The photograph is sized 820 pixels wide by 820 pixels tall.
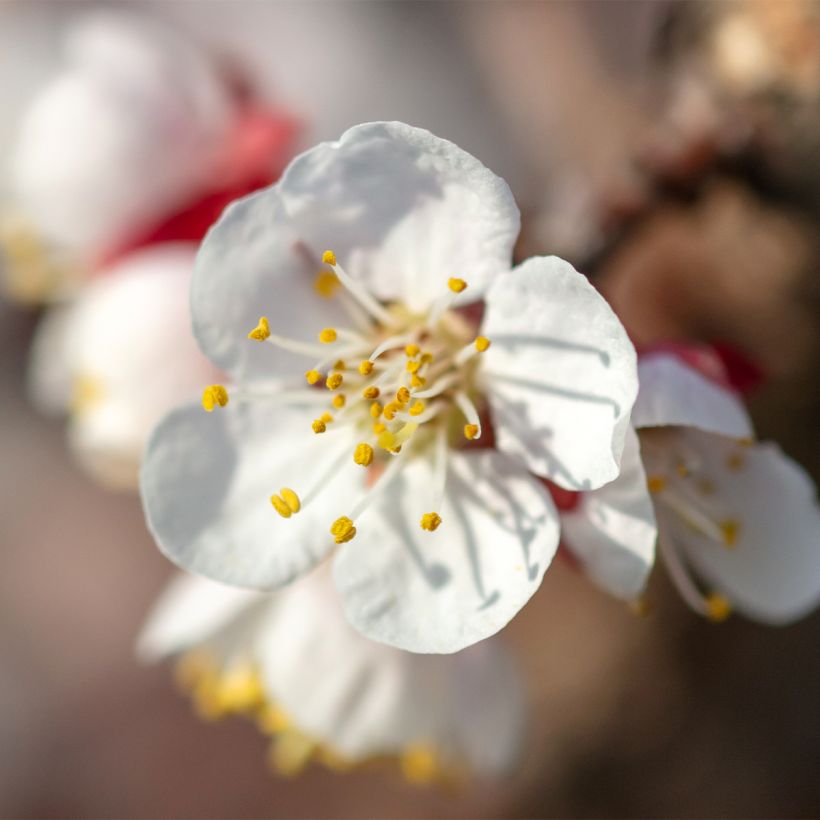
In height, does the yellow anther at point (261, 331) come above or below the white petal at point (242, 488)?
above

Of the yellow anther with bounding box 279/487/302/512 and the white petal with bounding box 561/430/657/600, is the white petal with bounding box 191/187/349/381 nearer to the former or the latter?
the yellow anther with bounding box 279/487/302/512

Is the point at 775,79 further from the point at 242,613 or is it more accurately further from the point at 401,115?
the point at 401,115

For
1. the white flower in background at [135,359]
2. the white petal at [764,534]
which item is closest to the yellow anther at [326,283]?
the white flower in background at [135,359]

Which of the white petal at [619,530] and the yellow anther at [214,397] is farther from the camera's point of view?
the yellow anther at [214,397]

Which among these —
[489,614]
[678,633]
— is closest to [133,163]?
[489,614]

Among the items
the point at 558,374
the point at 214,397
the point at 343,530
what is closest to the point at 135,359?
the point at 214,397

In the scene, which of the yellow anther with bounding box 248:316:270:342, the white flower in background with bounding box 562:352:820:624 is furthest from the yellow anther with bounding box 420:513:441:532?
the yellow anther with bounding box 248:316:270:342

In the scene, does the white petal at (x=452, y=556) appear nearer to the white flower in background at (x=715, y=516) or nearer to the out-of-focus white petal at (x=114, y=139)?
the white flower in background at (x=715, y=516)
